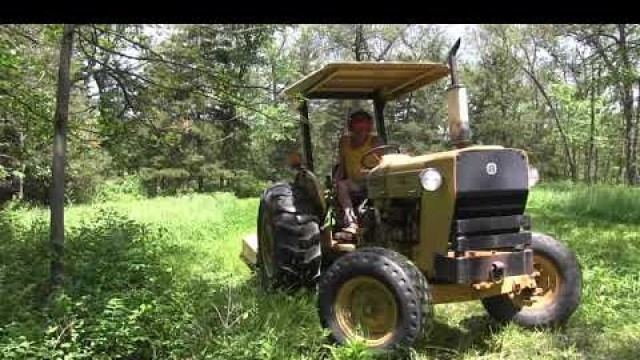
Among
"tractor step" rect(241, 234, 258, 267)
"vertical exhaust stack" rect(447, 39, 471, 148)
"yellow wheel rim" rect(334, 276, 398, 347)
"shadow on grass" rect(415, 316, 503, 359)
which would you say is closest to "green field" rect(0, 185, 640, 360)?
"shadow on grass" rect(415, 316, 503, 359)

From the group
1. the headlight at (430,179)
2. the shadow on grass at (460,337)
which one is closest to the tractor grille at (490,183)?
the headlight at (430,179)

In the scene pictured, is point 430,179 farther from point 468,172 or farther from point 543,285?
point 543,285

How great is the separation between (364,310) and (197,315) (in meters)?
1.23

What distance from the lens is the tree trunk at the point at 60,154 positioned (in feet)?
18.4

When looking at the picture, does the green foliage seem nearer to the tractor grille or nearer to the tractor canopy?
the tractor canopy

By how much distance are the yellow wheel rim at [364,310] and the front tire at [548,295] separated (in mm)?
1142

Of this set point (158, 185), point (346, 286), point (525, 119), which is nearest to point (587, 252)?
point (346, 286)

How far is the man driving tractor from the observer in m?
5.75

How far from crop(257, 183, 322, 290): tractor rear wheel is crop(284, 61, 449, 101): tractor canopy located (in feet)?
3.18

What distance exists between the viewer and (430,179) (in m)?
4.52

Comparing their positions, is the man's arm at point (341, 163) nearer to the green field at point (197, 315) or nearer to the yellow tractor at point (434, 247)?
the yellow tractor at point (434, 247)

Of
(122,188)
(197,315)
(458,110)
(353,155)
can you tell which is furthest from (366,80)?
(122,188)

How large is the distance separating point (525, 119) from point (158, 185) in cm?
2281
